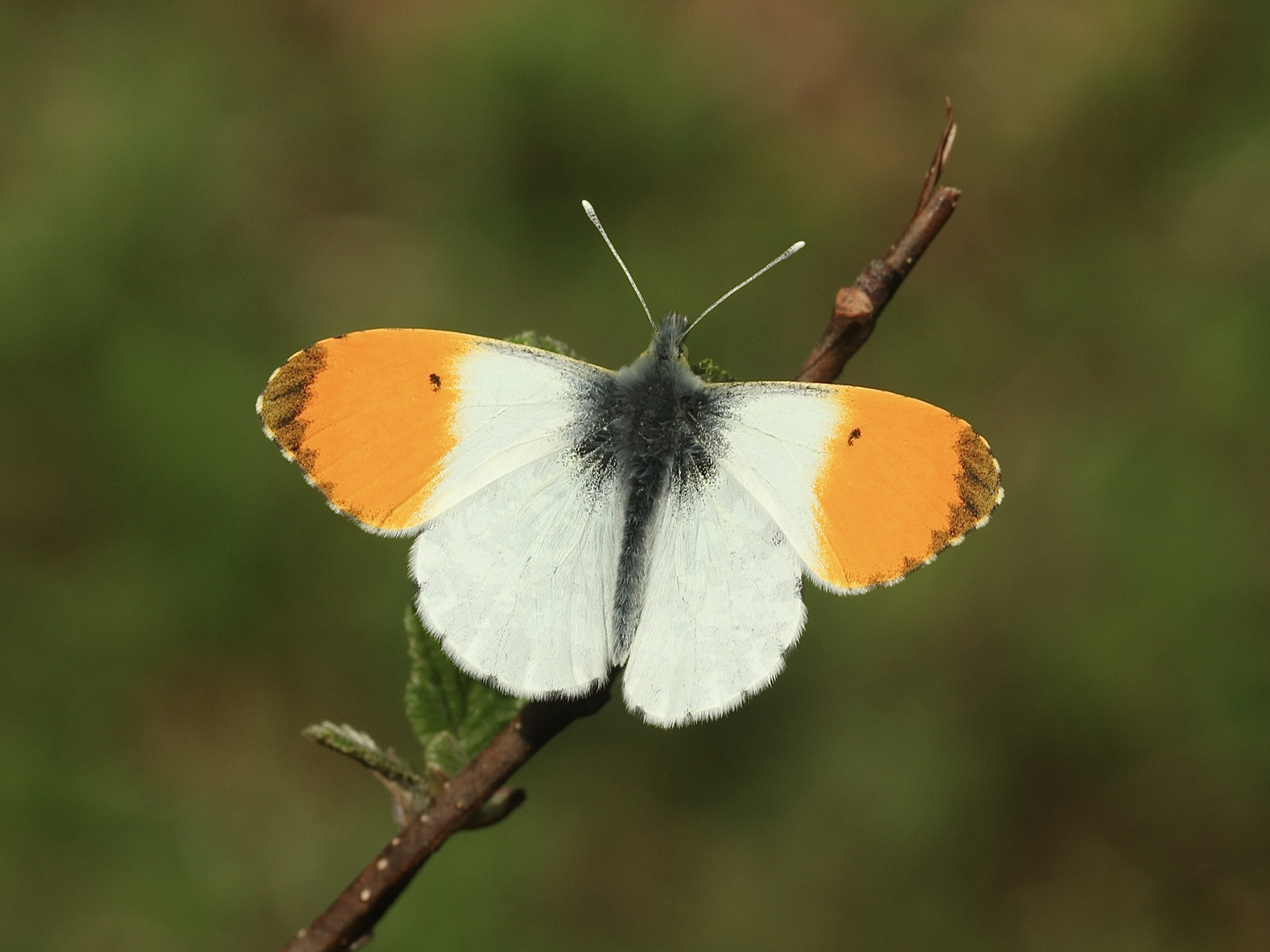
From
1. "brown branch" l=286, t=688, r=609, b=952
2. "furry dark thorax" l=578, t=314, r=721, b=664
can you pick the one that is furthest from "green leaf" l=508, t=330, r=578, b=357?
"brown branch" l=286, t=688, r=609, b=952

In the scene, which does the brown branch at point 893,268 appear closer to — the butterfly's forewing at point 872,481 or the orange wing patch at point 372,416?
the butterfly's forewing at point 872,481

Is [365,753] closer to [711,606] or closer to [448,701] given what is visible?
[448,701]

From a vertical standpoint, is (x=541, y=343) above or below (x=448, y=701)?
above

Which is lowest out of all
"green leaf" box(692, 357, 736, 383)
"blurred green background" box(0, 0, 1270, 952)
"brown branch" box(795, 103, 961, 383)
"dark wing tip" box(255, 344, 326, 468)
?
"blurred green background" box(0, 0, 1270, 952)

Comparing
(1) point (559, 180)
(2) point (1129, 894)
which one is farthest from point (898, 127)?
(2) point (1129, 894)

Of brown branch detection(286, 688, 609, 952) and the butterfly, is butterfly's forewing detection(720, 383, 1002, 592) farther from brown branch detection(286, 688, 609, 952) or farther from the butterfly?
brown branch detection(286, 688, 609, 952)

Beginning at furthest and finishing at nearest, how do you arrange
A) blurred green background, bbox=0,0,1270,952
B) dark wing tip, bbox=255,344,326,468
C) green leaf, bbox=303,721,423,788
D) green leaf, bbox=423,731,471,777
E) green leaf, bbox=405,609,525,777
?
1. blurred green background, bbox=0,0,1270,952
2. dark wing tip, bbox=255,344,326,468
3. green leaf, bbox=405,609,525,777
4. green leaf, bbox=423,731,471,777
5. green leaf, bbox=303,721,423,788

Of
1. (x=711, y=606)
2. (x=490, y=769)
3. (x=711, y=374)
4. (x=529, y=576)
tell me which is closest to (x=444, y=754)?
(x=490, y=769)

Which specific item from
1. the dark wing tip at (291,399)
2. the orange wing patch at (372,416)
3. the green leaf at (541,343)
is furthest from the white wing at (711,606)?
the dark wing tip at (291,399)
